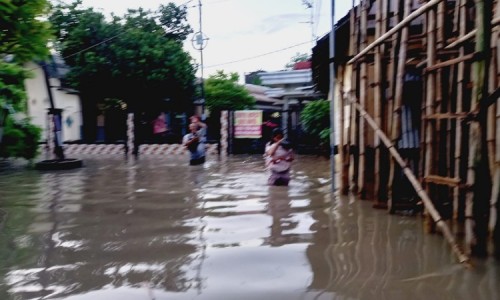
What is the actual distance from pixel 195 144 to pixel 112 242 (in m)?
9.25

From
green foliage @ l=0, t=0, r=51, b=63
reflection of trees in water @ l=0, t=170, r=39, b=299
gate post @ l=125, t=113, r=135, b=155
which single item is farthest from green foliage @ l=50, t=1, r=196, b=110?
green foliage @ l=0, t=0, r=51, b=63

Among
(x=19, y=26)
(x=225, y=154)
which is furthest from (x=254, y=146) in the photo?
(x=19, y=26)

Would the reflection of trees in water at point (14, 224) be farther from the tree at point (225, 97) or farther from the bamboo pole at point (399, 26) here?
the tree at point (225, 97)

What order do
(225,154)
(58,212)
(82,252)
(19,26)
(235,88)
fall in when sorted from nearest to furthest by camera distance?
(82,252)
(58,212)
(19,26)
(225,154)
(235,88)

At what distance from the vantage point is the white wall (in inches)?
1000

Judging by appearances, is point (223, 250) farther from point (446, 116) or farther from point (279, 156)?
point (279, 156)

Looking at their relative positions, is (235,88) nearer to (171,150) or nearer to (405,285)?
(171,150)

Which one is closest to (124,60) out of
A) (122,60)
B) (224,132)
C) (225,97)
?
(122,60)

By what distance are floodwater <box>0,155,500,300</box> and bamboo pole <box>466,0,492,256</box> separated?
0.25 metres

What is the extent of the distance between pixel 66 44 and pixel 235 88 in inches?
343

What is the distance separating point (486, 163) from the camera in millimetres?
4352

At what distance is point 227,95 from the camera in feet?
87.0

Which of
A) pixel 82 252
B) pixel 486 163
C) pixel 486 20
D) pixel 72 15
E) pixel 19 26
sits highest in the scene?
pixel 72 15

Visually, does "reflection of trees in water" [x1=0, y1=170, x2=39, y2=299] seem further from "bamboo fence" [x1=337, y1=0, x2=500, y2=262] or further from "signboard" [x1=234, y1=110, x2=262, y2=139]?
"signboard" [x1=234, y1=110, x2=262, y2=139]
